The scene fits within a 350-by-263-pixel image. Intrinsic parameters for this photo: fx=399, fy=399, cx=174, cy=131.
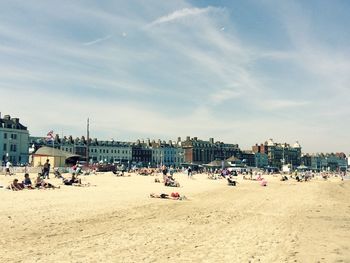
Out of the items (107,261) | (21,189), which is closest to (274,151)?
(21,189)

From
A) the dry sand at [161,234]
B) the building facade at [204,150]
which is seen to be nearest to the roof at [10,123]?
the building facade at [204,150]

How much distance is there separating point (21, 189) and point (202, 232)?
1782 cm

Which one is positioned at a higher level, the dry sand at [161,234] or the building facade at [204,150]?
the building facade at [204,150]

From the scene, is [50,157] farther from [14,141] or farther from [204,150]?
[204,150]

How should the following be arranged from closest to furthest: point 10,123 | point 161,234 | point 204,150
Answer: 1. point 161,234
2. point 10,123
3. point 204,150

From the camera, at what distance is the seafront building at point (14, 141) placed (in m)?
92.8

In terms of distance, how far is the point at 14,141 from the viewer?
3733 inches

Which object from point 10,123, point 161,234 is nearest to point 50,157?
point 10,123

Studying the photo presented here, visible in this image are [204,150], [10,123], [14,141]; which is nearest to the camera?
[14,141]

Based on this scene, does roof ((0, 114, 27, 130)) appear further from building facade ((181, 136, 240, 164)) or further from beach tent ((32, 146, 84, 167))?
building facade ((181, 136, 240, 164))

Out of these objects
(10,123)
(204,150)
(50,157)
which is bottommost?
(50,157)

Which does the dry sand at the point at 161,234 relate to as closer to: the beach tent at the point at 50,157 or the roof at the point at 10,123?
the beach tent at the point at 50,157

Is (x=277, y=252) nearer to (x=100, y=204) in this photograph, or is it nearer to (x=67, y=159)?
(x=100, y=204)

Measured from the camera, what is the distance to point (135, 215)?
1780 cm
